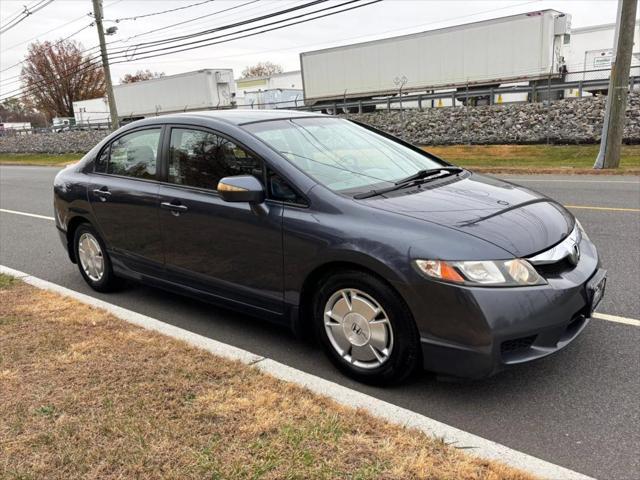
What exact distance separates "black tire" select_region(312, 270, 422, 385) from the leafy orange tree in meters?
80.8

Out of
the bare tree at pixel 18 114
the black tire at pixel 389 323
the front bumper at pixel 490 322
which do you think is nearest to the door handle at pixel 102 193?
the black tire at pixel 389 323

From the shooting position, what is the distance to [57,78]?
7662cm

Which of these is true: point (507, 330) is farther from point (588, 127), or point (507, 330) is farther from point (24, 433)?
point (588, 127)

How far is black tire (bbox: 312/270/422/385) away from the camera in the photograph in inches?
122

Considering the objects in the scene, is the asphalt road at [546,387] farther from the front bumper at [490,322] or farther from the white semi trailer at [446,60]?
the white semi trailer at [446,60]

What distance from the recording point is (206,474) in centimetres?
244

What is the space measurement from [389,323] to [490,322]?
57 centimetres

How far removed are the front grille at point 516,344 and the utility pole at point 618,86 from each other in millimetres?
13576

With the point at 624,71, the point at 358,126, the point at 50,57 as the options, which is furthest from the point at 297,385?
the point at 50,57

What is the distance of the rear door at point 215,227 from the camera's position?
3.70 meters

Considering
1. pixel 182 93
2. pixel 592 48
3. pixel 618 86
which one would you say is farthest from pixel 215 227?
pixel 182 93

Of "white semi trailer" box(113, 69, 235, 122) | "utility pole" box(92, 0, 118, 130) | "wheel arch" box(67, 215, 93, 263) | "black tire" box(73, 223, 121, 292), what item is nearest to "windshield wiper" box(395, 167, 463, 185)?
"black tire" box(73, 223, 121, 292)

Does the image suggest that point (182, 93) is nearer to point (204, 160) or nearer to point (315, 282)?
point (204, 160)

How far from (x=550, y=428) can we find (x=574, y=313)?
25.4 inches
